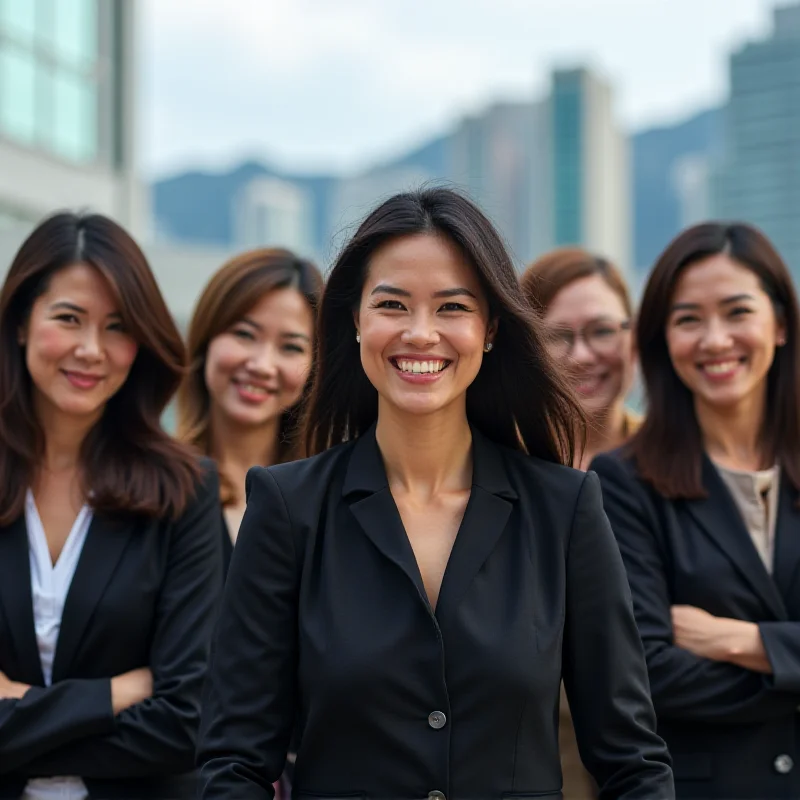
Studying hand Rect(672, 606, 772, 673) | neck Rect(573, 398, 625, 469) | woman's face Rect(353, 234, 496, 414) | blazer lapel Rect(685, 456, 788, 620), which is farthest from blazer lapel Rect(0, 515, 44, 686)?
neck Rect(573, 398, 625, 469)

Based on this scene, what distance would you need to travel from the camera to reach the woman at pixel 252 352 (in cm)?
444

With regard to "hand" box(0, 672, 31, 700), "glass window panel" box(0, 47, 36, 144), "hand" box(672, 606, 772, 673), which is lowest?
"hand" box(0, 672, 31, 700)

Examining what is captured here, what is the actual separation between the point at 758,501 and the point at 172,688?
184 centimetres

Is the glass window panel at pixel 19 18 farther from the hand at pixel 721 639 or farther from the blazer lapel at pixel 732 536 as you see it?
the hand at pixel 721 639

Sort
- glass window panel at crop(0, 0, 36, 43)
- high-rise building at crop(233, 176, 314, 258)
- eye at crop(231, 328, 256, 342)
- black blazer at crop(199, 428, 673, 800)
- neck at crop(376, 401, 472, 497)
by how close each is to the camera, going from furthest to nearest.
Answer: high-rise building at crop(233, 176, 314, 258)
glass window panel at crop(0, 0, 36, 43)
eye at crop(231, 328, 256, 342)
neck at crop(376, 401, 472, 497)
black blazer at crop(199, 428, 673, 800)

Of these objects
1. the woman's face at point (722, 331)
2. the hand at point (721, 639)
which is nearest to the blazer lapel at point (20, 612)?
the hand at point (721, 639)

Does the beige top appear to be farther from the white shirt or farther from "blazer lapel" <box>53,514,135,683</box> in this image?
the white shirt

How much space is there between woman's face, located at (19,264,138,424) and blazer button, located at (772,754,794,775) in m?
2.28

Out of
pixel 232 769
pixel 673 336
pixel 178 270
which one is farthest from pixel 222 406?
pixel 178 270

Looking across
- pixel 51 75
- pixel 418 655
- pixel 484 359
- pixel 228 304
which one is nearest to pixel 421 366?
pixel 484 359

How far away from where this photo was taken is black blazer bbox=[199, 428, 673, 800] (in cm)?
231

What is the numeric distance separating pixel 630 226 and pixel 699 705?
142924mm

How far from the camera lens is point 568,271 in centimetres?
466

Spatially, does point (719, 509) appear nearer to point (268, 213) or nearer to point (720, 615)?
point (720, 615)
